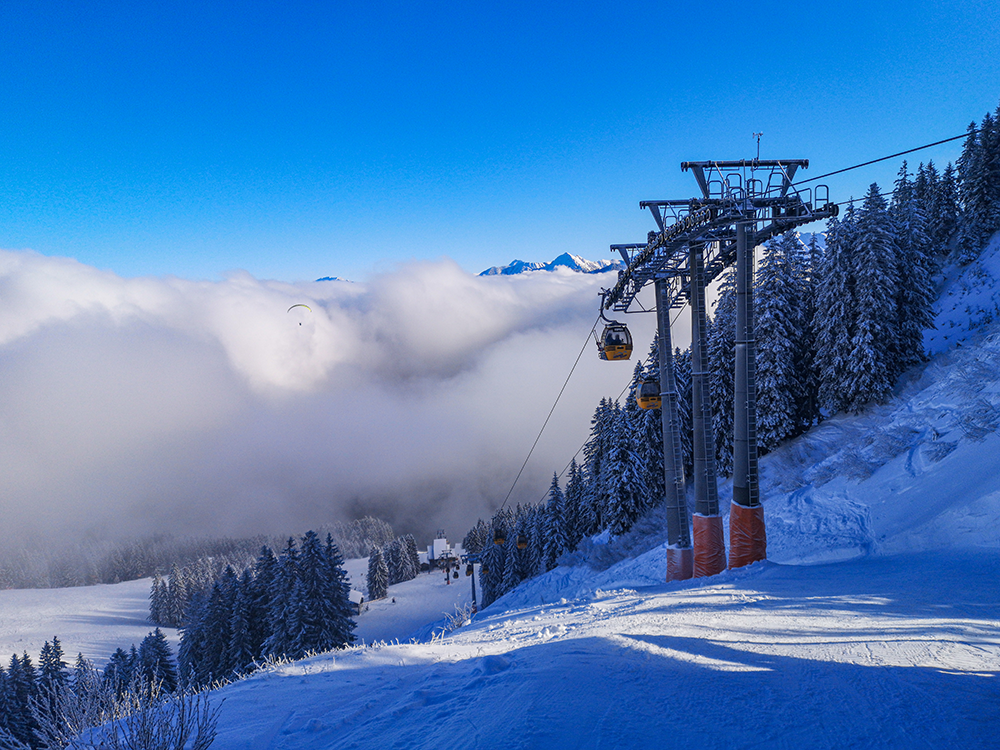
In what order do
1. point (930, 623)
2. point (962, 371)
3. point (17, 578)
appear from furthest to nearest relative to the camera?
point (17, 578)
point (962, 371)
point (930, 623)

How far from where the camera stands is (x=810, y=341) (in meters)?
29.3

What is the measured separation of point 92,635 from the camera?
70375mm

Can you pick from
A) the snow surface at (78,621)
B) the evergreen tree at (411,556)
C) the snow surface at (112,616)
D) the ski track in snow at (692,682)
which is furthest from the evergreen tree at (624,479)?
the evergreen tree at (411,556)

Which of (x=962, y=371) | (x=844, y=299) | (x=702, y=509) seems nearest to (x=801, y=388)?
(x=844, y=299)

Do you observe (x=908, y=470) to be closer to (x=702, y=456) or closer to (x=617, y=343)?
(x=702, y=456)

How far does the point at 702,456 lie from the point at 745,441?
178cm

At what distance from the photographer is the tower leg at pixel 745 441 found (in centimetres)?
1245

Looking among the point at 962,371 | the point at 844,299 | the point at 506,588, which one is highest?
the point at 844,299

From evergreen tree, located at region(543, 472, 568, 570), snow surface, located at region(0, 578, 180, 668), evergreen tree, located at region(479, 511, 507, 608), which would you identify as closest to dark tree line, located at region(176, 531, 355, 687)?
evergreen tree, located at region(479, 511, 507, 608)

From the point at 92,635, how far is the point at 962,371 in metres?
102

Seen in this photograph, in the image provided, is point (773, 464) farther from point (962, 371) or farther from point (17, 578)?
point (17, 578)

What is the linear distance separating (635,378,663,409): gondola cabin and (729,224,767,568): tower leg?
3.28 m

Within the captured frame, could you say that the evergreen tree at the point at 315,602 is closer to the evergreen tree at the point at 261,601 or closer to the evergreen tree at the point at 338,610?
the evergreen tree at the point at 338,610

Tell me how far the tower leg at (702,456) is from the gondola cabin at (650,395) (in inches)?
57.1
